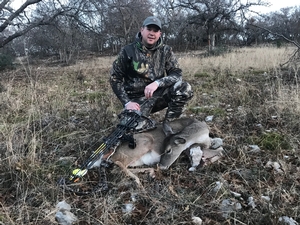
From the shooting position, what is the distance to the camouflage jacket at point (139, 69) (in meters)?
3.61

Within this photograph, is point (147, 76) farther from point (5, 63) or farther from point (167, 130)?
point (5, 63)

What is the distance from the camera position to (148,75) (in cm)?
367

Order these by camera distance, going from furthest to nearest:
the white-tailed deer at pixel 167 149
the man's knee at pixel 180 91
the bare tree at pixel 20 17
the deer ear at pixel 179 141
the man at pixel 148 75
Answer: the bare tree at pixel 20 17
the man's knee at pixel 180 91
the man at pixel 148 75
the deer ear at pixel 179 141
the white-tailed deer at pixel 167 149

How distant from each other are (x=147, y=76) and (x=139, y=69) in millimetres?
142

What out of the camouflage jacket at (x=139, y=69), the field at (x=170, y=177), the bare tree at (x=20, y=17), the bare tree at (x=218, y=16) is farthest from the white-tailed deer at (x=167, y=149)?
the bare tree at (x=218, y=16)

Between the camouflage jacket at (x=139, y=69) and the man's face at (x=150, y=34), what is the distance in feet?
0.26

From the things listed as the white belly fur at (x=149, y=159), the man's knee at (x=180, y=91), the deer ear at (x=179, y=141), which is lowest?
the white belly fur at (x=149, y=159)

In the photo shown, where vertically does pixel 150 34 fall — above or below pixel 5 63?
above

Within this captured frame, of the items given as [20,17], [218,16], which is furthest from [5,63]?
[218,16]

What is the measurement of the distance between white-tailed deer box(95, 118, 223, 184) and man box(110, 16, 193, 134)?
0.94 ft

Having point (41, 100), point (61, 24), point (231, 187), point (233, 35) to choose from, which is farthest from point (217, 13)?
point (231, 187)

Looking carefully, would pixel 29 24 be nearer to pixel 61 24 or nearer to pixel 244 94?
pixel 61 24

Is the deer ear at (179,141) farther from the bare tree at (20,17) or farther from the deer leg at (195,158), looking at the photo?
the bare tree at (20,17)

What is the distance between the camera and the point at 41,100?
4703 mm
